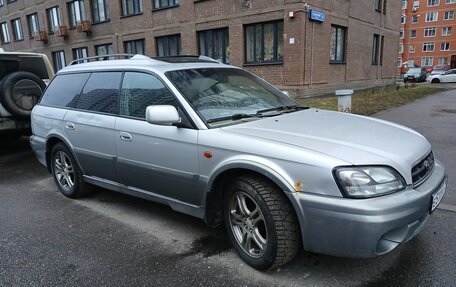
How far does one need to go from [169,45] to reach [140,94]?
16.1 m

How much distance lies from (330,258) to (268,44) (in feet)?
43.4

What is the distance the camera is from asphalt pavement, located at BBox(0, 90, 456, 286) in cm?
276

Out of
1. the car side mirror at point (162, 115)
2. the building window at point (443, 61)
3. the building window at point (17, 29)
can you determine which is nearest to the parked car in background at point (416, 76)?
the building window at point (443, 61)

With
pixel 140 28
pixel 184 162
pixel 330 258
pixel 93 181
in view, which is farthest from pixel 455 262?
pixel 140 28

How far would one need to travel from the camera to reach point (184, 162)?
3.18 metres

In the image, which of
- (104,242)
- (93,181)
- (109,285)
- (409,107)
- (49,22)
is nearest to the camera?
(109,285)

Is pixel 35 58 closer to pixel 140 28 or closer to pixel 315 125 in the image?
pixel 315 125

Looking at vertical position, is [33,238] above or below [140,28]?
below

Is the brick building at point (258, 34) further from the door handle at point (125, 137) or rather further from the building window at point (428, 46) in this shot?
the building window at point (428, 46)

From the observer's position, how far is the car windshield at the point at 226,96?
3281 mm

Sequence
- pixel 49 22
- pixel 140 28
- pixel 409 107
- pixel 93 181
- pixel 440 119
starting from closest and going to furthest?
pixel 93 181
pixel 440 119
pixel 409 107
pixel 140 28
pixel 49 22

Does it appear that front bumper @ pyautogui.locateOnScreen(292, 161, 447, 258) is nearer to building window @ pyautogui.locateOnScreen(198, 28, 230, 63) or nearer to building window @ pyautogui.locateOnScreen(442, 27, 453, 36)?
building window @ pyautogui.locateOnScreen(198, 28, 230, 63)

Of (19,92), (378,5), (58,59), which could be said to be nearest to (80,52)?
(58,59)

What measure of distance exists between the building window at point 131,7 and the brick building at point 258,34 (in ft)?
0.08
